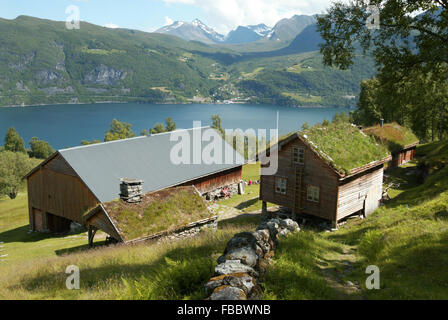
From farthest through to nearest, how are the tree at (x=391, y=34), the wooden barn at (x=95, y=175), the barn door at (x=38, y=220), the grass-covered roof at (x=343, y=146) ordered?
the barn door at (x=38, y=220) < the wooden barn at (x=95, y=175) < the grass-covered roof at (x=343, y=146) < the tree at (x=391, y=34)

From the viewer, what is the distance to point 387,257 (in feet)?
38.8

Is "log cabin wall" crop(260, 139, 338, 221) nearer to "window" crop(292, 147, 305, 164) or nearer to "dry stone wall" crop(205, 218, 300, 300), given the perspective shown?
"window" crop(292, 147, 305, 164)

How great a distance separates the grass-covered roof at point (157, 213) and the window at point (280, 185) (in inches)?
243

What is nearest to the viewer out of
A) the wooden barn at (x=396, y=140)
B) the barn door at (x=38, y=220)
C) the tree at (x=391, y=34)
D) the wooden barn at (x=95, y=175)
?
the tree at (x=391, y=34)

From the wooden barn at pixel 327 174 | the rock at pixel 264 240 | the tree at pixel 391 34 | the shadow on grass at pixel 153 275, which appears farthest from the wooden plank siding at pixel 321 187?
the rock at pixel 264 240

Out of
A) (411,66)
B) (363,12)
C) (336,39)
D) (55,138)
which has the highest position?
(363,12)

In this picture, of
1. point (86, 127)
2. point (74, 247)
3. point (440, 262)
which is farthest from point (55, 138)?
point (440, 262)

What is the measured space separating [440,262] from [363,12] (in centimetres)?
1274

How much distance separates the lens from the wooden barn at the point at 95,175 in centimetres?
2800

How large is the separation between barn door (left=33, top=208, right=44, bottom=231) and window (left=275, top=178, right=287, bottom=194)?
23561mm

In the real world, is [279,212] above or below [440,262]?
below

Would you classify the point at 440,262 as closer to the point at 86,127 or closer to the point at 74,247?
the point at 74,247

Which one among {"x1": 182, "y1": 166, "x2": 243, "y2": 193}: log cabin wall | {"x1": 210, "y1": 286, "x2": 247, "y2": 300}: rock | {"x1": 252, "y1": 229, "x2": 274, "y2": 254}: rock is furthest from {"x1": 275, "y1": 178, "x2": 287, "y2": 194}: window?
{"x1": 210, "y1": 286, "x2": 247, "y2": 300}: rock

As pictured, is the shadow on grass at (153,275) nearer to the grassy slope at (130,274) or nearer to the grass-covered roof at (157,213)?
the grassy slope at (130,274)
